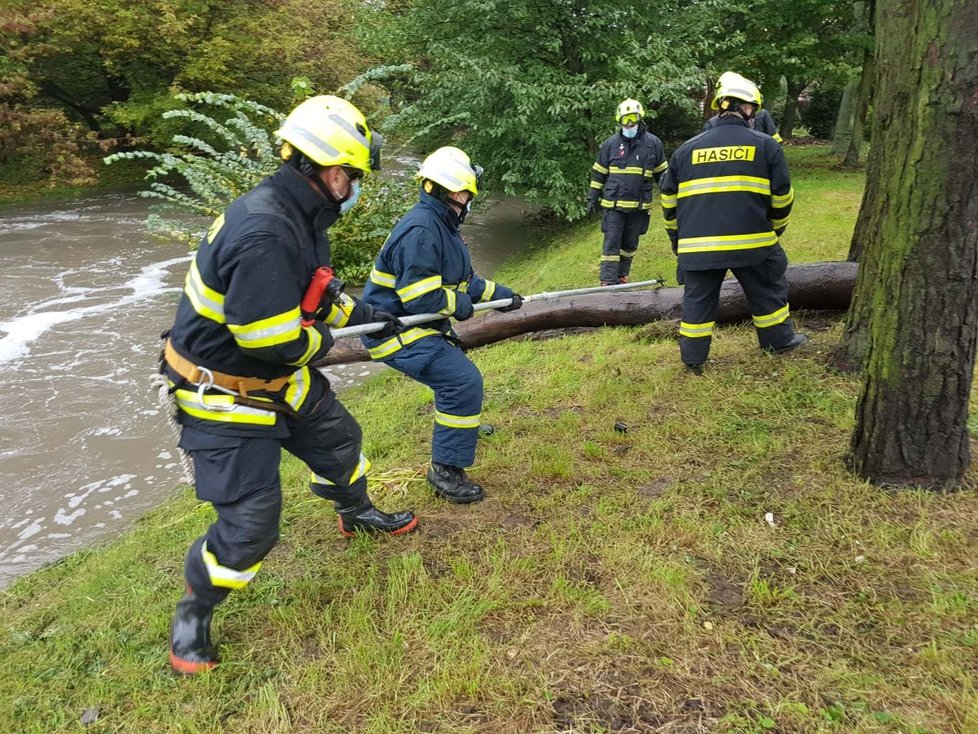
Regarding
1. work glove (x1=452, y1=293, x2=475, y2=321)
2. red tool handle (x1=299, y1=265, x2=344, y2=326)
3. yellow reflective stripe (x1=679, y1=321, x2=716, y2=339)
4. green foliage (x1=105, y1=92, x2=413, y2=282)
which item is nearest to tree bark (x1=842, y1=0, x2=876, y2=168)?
green foliage (x1=105, y1=92, x2=413, y2=282)

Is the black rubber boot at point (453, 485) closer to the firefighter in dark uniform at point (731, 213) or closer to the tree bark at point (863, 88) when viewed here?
the firefighter in dark uniform at point (731, 213)

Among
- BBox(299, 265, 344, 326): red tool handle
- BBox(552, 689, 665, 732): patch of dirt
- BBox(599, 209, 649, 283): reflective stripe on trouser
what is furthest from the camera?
BBox(599, 209, 649, 283): reflective stripe on trouser

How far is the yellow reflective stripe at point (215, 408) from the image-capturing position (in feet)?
8.14

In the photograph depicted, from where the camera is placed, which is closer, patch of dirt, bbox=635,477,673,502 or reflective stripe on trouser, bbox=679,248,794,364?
patch of dirt, bbox=635,477,673,502

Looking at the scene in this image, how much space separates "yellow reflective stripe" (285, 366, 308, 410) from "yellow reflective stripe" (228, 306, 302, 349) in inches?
14.4

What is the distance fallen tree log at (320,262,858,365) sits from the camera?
5375 millimetres

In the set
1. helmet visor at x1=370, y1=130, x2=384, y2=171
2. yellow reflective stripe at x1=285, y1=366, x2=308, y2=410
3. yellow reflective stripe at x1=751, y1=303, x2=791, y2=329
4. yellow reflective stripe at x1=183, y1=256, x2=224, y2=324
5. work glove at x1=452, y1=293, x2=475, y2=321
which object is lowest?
yellow reflective stripe at x1=751, y1=303, x2=791, y2=329

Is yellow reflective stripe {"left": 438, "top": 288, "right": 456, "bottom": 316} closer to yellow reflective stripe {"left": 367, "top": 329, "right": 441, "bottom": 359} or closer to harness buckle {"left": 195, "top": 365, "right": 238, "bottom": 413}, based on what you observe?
yellow reflective stripe {"left": 367, "top": 329, "right": 441, "bottom": 359}

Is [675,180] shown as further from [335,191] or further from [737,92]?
[335,191]

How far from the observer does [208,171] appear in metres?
8.94

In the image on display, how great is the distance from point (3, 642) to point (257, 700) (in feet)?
5.04

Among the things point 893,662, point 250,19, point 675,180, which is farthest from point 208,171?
point 250,19

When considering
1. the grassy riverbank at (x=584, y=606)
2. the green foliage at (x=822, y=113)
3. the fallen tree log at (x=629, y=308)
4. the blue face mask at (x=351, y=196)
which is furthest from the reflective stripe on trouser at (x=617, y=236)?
the green foliage at (x=822, y=113)

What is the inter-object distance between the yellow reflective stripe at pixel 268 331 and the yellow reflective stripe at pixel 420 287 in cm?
102
